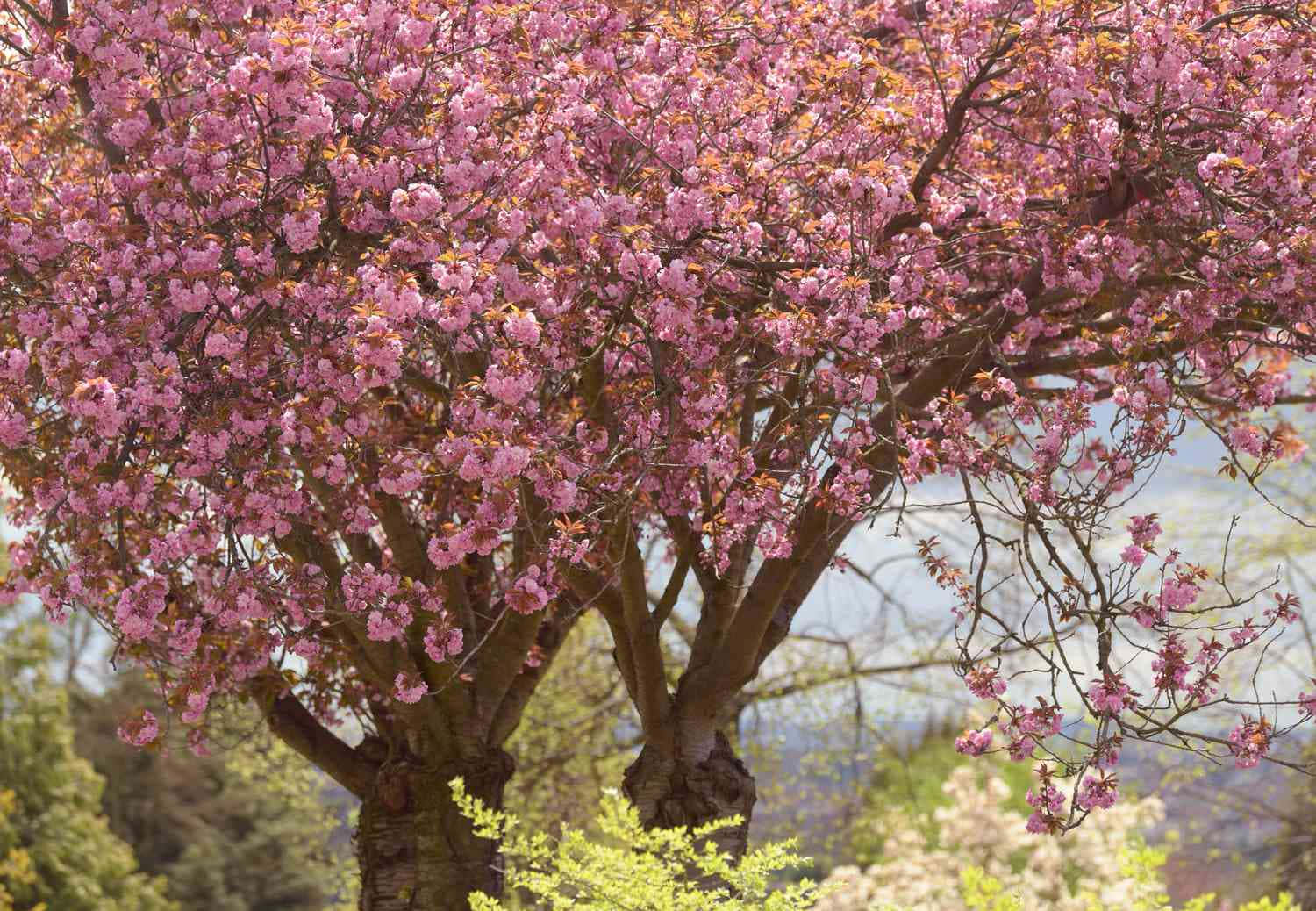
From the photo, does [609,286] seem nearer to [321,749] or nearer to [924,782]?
[321,749]

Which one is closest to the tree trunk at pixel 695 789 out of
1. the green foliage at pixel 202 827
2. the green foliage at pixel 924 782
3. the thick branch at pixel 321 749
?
the thick branch at pixel 321 749

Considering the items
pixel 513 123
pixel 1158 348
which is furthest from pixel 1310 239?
pixel 513 123

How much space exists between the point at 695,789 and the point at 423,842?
161 cm

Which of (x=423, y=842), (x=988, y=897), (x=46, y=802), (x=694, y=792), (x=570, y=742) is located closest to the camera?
(x=694, y=792)

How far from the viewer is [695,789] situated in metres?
7.12

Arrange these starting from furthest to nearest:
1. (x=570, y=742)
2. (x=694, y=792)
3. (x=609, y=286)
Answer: (x=570, y=742) → (x=694, y=792) → (x=609, y=286)

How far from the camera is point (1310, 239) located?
522cm

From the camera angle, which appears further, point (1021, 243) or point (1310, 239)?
point (1021, 243)

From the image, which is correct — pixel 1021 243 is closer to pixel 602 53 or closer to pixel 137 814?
pixel 602 53

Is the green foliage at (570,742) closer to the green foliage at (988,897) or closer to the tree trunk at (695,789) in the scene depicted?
the green foliage at (988,897)

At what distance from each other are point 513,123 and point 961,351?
267cm

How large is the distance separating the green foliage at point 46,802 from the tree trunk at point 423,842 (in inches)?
370

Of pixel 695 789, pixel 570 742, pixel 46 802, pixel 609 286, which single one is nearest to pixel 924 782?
pixel 570 742

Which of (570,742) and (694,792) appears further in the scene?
(570,742)
